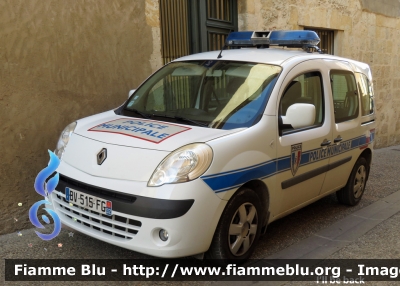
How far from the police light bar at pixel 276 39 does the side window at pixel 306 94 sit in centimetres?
48

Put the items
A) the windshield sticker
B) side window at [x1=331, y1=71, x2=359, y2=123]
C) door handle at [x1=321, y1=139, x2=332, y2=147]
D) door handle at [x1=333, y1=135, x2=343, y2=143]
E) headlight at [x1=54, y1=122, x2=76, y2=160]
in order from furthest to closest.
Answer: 1. side window at [x1=331, y1=71, x2=359, y2=123]
2. door handle at [x1=333, y1=135, x2=343, y2=143]
3. door handle at [x1=321, y1=139, x2=332, y2=147]
4. headlight at [x1=54, y1=122, x2=76, y2=160]
5. the windshield sticker

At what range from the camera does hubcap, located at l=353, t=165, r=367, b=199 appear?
5.78 meters

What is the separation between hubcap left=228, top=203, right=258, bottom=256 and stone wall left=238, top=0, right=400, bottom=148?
4955mm

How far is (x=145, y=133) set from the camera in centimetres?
366

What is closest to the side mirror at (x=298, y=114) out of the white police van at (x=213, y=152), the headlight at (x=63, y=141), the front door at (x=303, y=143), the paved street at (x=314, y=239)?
the white police van at (x=213, y=152)

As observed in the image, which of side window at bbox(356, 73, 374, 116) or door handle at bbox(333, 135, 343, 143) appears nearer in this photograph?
door handle at bbox(333, 135, 343, 143)

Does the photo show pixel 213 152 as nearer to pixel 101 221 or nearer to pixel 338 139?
pixel 101 221

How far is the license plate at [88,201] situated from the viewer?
132 inches

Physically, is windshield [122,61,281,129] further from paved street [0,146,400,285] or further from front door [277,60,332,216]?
paved street [0,146,400,285]

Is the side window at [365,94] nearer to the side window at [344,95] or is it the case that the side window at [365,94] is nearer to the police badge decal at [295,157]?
the side window at [344,95]

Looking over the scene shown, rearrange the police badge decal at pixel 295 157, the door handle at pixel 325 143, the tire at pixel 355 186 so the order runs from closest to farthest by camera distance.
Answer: the police badge decal at pixel 295 157 → the door handle at pixel 325 143 → the tire at pixel 355 186

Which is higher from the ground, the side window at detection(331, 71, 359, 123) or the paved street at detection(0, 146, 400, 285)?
the side window at detection(331, 71, 359, 123)

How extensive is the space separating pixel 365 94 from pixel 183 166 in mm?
3372

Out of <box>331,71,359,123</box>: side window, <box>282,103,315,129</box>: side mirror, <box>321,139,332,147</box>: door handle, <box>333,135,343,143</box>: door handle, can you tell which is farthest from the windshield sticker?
<box>331,71,359,123</box>: side window
